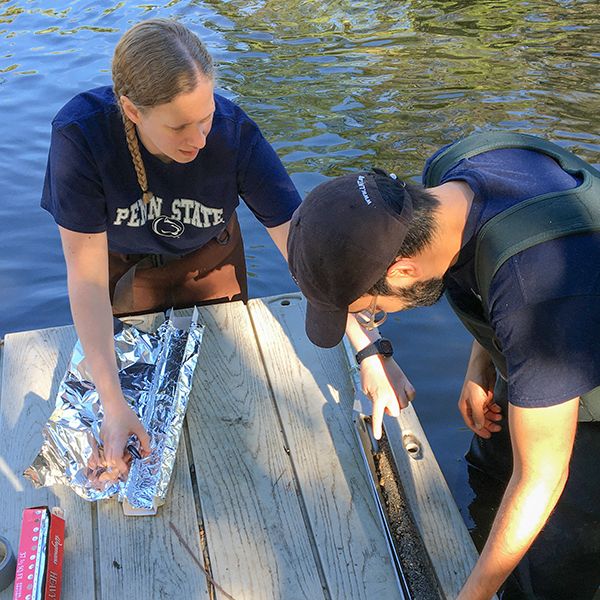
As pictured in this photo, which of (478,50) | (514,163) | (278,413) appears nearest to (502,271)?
(514,163)

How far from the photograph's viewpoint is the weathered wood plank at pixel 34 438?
2.06 meters

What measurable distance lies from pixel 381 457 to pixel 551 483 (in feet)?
2.69

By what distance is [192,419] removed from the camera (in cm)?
250

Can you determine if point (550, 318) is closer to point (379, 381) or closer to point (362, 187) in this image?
point (362, 187)

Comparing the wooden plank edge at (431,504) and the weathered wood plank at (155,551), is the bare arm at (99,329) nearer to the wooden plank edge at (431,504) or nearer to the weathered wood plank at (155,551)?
the weathered wood plank at (155,551)

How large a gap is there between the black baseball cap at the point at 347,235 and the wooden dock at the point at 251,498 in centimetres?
79

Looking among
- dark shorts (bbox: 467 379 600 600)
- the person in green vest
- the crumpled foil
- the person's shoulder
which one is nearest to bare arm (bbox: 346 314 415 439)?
dark shorts (bbox: 467 379 600 600)

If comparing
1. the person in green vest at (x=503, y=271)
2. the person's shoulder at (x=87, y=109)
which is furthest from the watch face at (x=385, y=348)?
the person's shoulder at (x=87, y=109)

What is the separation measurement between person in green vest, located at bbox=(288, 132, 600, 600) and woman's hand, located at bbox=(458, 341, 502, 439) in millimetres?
461

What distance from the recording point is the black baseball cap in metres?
1.58

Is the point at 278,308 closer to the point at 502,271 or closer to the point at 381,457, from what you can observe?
the point at 381,457

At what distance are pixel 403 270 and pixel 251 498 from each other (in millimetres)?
961

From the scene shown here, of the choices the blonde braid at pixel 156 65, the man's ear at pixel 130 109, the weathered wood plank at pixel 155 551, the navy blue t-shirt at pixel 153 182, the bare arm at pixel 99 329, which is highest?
the blonde braid at pixel 156 65

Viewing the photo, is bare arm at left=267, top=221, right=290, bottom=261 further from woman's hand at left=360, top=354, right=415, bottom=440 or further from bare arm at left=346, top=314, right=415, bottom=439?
woman's hand at left=360, top=354, right=415, bottom=440
